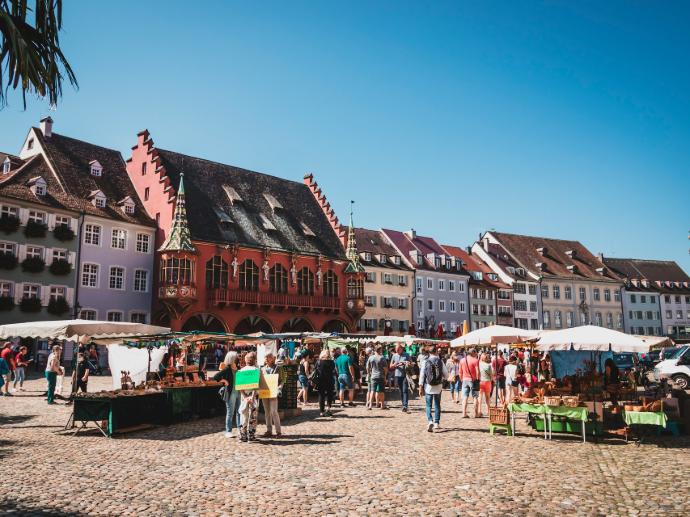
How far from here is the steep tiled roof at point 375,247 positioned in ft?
194

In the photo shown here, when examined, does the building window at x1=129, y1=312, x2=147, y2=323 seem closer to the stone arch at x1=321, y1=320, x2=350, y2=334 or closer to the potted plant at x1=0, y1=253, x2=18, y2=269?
the potted plant at x1=0, y1=253, x2=18, y2=269

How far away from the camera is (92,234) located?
39281 millimetres

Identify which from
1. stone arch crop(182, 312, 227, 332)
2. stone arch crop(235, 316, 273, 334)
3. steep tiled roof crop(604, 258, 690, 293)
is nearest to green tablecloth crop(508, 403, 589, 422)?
stone arch crop(182, 312, 227, 332)

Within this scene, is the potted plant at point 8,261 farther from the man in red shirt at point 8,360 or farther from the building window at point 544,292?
the building window at point 544,292

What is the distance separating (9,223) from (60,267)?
3883 millimetres

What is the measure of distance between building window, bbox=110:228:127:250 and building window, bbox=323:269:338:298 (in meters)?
16.2

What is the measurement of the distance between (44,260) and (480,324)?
45.2 meters

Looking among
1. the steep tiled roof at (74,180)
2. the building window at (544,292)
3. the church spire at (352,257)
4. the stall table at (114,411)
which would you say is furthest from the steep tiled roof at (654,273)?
the stall table at (114,411)

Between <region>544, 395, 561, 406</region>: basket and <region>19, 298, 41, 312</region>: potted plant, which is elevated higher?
<region>19, 298, 41, 312</region>: potted plant

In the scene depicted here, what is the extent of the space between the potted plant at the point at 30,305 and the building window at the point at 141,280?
6.92 meters

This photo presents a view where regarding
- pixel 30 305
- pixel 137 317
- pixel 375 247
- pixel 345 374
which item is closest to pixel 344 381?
pixel 345 374

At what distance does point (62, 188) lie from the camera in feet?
129

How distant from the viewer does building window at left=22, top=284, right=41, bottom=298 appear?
3572cm

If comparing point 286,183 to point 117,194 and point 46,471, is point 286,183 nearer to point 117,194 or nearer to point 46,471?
point 117,194
